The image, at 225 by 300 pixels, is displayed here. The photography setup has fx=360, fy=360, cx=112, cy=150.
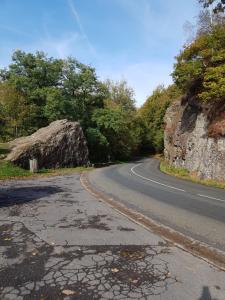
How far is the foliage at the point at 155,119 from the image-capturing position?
7312cm

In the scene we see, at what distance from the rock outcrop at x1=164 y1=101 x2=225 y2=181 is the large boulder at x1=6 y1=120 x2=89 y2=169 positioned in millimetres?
9865

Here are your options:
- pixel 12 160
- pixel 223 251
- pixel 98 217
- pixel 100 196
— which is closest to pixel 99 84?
pixel 12 160

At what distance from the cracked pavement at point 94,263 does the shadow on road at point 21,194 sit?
2774 millimetres

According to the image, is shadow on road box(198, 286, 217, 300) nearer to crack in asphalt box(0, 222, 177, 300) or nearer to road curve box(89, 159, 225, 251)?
crack in asphalt box(0, 222, 177, 300)

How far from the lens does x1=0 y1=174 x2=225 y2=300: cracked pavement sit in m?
5.04

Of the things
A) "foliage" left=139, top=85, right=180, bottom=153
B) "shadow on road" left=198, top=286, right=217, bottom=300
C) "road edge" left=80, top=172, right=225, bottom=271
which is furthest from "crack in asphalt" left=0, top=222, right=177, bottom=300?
"foliage" left=139, top=85, right=180, bottom=153

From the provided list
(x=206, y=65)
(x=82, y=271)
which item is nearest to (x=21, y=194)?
(x=82, y=271)

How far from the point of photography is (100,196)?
1478 centimetres

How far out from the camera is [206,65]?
28.0 m

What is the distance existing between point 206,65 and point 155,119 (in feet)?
159

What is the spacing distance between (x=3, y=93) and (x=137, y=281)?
39189 millimetres

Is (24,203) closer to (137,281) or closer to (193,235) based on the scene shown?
(193,235)

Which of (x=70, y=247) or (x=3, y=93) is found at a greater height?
(x=3, y=93)

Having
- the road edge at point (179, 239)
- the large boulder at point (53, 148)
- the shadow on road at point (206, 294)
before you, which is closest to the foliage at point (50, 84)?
the large boulder at point (53, 148)
